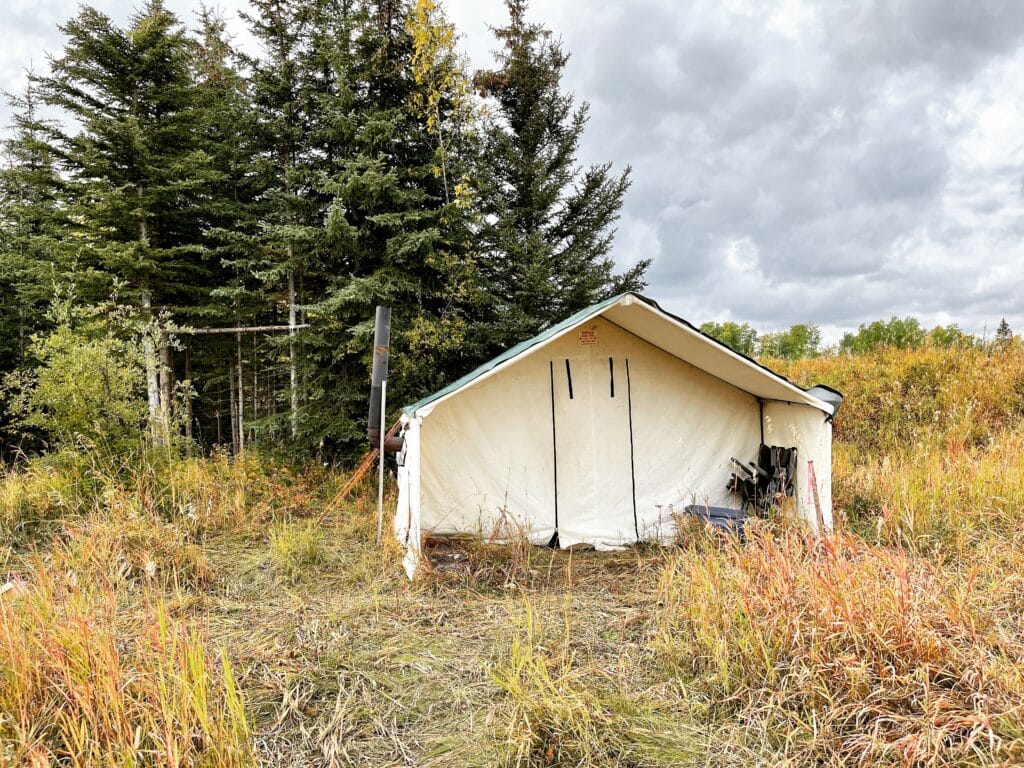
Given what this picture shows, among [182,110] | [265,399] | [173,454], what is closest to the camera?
[173,454]

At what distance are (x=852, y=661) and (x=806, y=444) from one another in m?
2.99

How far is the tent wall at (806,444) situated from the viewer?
4.52 metres

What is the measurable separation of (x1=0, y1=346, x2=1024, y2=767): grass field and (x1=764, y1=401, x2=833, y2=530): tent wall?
504mm

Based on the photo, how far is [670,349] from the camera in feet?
17.4

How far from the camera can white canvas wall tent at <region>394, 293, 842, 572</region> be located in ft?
17.6

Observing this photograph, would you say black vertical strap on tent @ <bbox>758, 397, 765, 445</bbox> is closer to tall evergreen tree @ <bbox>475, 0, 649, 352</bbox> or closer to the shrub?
tall evergreen tree @ <bbox>475, 0, 649, 352</bbox>

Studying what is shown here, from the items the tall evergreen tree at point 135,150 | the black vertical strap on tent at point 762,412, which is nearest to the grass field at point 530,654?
the black vertical strap on tent at point 762,412

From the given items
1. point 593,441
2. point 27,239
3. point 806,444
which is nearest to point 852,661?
point 806,444

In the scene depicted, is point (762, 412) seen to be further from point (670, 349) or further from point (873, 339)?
point (873, 339)

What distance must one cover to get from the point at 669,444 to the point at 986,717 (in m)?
3.79

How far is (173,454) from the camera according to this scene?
6.66m

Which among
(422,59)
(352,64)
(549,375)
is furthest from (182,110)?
(549,375)

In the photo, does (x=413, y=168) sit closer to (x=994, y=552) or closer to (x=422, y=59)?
(x=422, y=59)

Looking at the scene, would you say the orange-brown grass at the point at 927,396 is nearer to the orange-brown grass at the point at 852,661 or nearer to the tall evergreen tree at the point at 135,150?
the orange-brown grass at the point at 852,661
